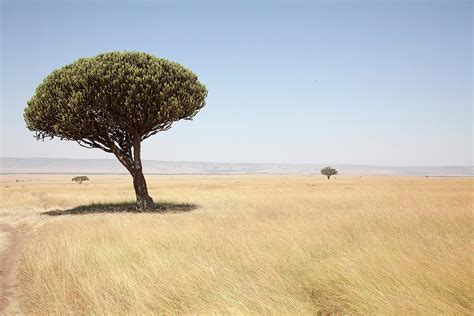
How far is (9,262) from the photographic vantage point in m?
11.3

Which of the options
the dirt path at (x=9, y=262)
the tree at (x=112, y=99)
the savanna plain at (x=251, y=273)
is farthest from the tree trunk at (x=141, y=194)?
the savanna plain at (x=251, y=273)

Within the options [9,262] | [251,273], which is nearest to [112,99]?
[9,262]

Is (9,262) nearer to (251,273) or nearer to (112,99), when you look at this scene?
(251,273)

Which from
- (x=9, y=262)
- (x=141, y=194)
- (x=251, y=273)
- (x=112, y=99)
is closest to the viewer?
(x=251, y=273)

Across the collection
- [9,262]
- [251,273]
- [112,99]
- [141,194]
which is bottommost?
[9,262]

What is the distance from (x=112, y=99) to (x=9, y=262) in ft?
46.0

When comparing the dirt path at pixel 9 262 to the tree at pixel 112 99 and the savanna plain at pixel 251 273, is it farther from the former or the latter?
the tree at pixel 112 99

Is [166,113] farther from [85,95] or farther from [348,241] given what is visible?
[348,241]

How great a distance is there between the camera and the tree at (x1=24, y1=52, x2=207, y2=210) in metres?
22.7

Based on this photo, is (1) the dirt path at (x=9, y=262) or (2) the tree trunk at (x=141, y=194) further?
(2) the tree trunk at (x=141, y=194)

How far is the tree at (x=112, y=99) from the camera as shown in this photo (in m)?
22.7

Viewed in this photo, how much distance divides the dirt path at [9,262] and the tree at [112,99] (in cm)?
862

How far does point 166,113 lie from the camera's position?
23891 millimetres

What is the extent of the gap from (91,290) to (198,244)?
4.48 metres
